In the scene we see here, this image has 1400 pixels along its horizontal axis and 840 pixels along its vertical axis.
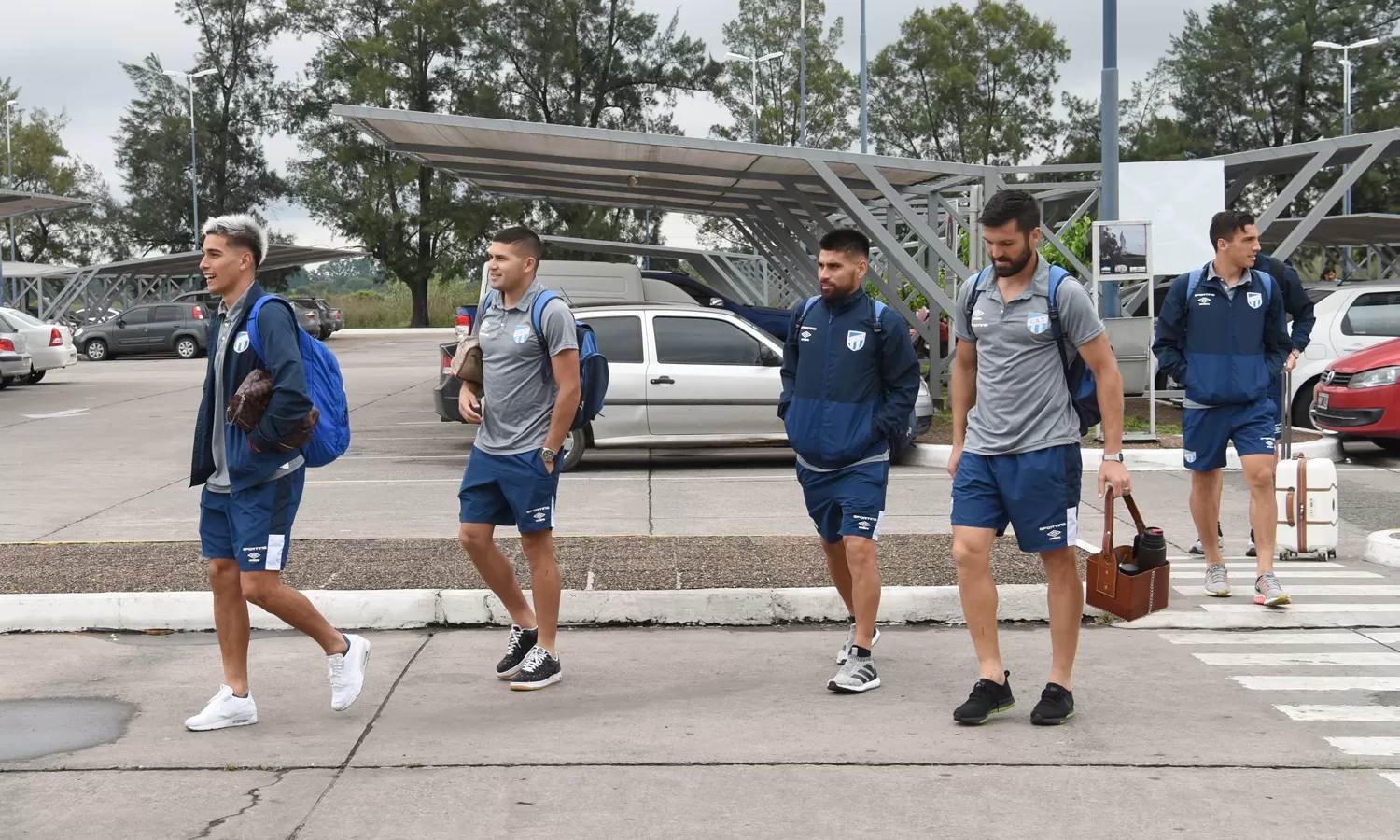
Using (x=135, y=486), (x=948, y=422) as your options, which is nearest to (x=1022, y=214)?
(x=135, y=486)

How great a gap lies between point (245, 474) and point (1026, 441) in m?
2.69

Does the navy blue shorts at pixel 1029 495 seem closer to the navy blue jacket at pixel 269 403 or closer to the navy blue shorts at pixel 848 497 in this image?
the navy blue shorts at pixel 848 497

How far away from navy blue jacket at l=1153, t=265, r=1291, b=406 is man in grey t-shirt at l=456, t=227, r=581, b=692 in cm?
321

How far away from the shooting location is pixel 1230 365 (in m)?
7.07

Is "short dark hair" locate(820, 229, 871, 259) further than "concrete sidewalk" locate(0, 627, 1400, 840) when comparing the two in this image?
Yes

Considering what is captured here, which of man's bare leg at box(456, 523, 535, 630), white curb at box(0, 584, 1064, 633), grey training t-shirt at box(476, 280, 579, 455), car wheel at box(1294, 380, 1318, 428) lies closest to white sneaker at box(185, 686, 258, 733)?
man's bare leg at box(456, 523, 535, 630)

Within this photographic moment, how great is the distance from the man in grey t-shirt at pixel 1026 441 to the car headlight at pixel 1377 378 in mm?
9045

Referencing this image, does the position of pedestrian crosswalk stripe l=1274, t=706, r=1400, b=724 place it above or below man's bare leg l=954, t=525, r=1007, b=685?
below

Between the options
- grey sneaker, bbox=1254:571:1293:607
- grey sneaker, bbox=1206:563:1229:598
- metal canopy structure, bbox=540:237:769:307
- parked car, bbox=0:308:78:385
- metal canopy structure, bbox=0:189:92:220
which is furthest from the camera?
metal canopy structure, bbox=540:237:769:307

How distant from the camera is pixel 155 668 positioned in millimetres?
6094

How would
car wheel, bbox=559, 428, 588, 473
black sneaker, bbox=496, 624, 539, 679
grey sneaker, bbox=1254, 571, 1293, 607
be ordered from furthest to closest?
A: 1. car wheel, bbox=559, 428, 588, 473
2. grey sneaker, bbox=1254, 571, 1293, 607
3. black sneaker, bbox=496, 624, 539, 679

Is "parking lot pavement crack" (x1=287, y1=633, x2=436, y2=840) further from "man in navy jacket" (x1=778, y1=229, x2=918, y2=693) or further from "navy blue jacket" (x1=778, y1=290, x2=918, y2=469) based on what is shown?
"navy blue jacket" (x1=778, y1=290, x2=918, y2=469)

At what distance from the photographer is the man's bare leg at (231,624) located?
16.9ft

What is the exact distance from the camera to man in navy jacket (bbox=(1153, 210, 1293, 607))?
23.2 feet
